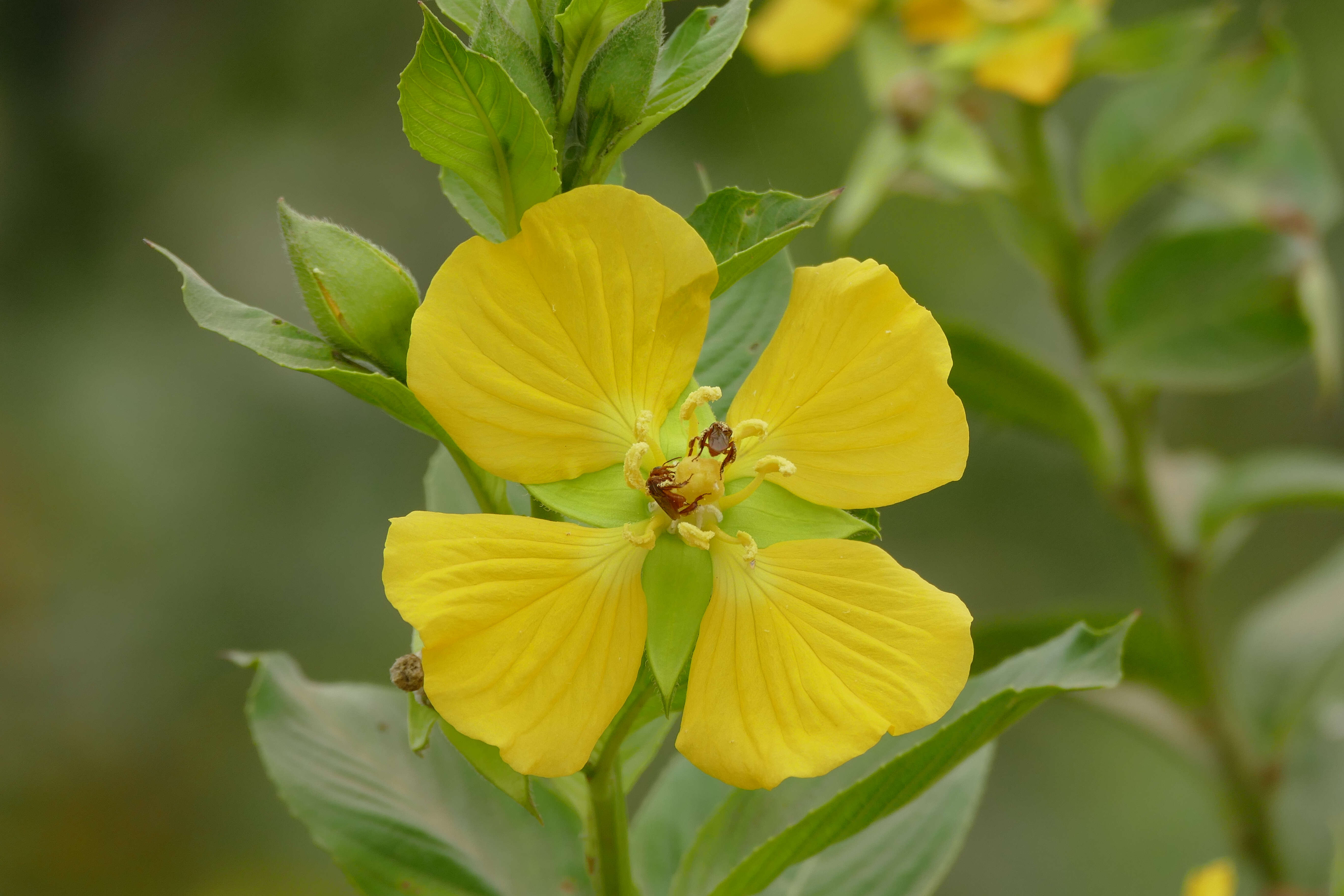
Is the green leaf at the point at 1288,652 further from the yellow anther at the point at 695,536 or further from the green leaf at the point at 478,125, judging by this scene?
the green leaf at the point at 478,125

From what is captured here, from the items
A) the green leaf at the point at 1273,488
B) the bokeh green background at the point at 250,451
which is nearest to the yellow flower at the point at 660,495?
the green leaf at the point at 1273,488

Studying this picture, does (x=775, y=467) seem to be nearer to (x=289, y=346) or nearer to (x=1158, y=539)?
(x=289, y=346)

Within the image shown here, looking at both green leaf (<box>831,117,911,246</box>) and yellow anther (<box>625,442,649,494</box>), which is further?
green leaf (<box>831,117,911,246</box>)

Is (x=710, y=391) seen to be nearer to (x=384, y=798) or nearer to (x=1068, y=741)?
(x=384, y=798)

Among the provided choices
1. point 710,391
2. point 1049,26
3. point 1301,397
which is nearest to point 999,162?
point 1049,26

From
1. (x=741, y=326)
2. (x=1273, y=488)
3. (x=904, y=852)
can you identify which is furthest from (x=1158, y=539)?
(x=741, y=326)

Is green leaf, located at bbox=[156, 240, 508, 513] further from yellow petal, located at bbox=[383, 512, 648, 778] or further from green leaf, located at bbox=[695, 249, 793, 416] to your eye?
green leaf, located at bbox=[695, 249, 793, 416]

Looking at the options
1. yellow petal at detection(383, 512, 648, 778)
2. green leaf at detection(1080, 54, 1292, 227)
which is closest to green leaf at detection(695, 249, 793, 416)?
yellow petal at detection(383, 512, 648, 778)
